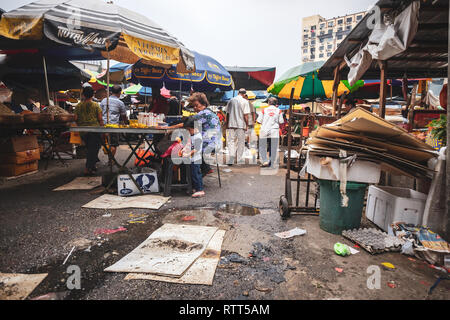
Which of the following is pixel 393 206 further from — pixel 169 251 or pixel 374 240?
pixel 169 251

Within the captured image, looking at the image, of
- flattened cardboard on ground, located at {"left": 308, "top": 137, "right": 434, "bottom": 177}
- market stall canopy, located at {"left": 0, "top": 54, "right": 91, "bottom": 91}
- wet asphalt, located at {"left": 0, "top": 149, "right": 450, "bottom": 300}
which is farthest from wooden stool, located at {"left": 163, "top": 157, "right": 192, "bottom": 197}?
market stall canopy, located at {"left": 0, "top": 54, "right": 91, "bottom": 91}

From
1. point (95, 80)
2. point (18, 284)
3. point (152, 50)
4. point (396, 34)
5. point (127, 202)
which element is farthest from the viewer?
point (95, 80)

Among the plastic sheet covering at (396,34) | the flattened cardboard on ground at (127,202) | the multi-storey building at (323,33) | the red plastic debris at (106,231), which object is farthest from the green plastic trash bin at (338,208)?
the multi-storey building at (323,33)

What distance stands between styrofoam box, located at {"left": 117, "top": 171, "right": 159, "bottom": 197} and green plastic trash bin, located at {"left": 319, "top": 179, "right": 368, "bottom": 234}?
3256 millimetres

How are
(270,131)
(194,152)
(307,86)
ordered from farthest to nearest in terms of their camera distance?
(307,86) → (270,131) → (194,152)

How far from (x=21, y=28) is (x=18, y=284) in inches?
169

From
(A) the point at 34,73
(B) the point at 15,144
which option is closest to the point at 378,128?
(B) the point at 15,144

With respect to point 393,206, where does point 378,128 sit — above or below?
above

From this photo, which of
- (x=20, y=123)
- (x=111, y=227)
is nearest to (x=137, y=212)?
(x=111, y=227)

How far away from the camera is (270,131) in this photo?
26.0 feet

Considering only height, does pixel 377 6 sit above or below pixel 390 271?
above

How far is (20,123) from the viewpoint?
13.6 feet
